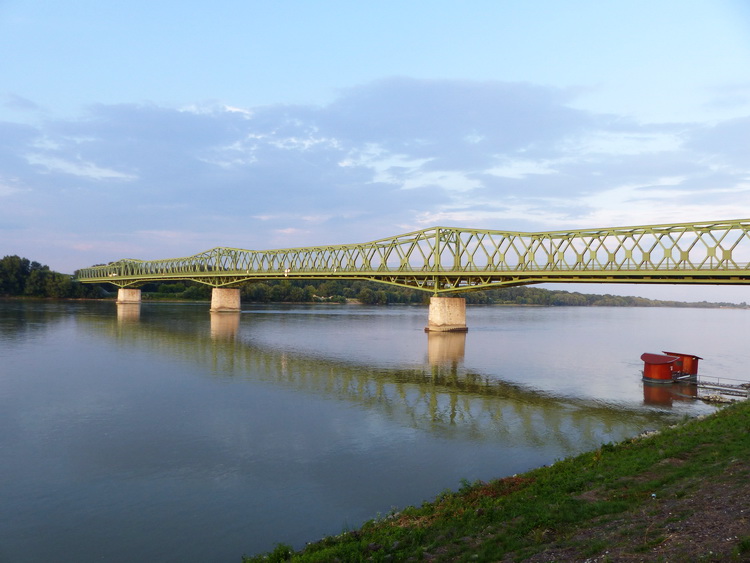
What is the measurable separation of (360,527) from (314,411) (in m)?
13.5

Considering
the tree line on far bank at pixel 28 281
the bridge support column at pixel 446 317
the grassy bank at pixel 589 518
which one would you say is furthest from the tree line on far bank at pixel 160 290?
the grassy bank at pixel 589 518

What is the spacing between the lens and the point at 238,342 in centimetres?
5956

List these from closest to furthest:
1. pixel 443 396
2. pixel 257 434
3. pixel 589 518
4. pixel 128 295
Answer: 1. pixel 589 518
2. pixel 257 434
3. pixel 443 396
4. pixel 128 295

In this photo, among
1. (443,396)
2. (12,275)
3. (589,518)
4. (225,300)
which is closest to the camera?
(589,518)

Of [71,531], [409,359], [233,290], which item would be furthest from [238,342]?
[233,290]

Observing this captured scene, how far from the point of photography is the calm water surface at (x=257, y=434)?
13.6m

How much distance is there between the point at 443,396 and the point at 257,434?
1284cm

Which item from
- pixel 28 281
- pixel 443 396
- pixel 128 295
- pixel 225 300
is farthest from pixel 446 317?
pixel 28 281

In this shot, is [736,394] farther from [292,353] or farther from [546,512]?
[292,353]

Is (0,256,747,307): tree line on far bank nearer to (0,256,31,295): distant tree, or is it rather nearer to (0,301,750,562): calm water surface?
(0,256,31,295): distant tree

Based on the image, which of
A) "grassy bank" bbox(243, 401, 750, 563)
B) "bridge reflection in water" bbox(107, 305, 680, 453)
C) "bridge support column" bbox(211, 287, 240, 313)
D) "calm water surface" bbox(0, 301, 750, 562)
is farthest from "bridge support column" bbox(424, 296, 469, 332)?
"bridge support column" bbox(211, 287, 240, 313)

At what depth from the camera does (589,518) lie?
11.0m

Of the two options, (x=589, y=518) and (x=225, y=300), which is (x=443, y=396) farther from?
(x=225, y=300)

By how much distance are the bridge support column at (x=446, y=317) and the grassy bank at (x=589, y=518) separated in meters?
58.5
